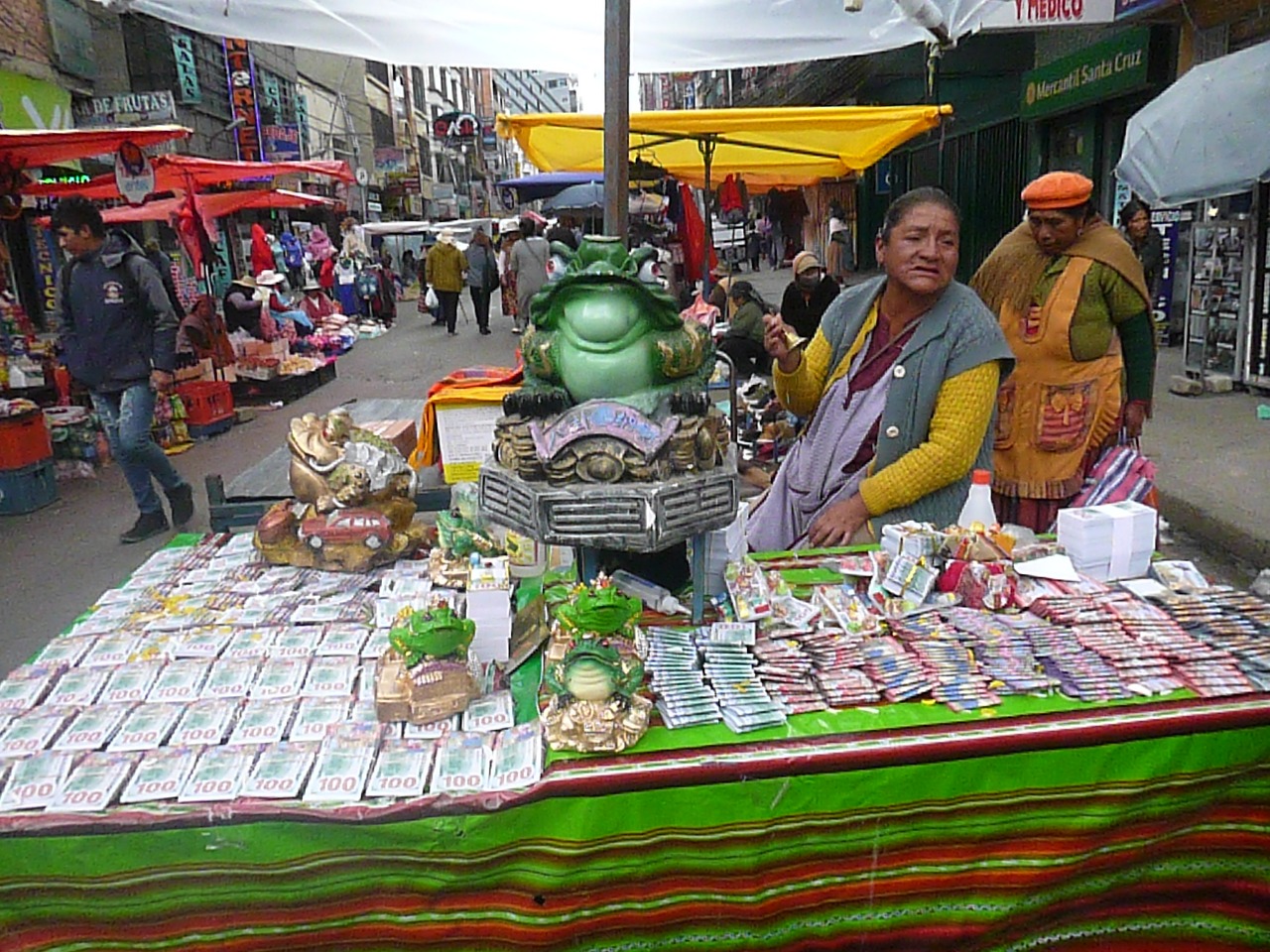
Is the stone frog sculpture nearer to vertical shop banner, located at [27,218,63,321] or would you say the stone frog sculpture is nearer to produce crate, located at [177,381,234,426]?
produce crate, located at [177,381,234,426]

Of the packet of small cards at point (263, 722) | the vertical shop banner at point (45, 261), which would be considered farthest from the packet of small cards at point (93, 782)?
the vertical shop banner at point (45, 261)

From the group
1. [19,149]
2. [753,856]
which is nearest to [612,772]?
[753,856]

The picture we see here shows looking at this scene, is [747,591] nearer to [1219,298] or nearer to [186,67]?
[1219,298]

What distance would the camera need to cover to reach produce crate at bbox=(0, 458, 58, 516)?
5.61 meters

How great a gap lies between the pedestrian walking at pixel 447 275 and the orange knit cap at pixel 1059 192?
473 inches

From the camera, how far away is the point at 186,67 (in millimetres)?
15031

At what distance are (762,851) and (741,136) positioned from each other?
5.56 metres

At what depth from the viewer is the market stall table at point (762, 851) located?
138 centimetres

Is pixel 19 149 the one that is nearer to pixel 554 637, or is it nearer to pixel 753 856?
pixel 554 637

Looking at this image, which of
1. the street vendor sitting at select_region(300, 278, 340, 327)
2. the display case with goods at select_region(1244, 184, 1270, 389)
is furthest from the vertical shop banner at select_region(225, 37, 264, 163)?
the display case with goods at select_region(1244, 184, 1270, 389)

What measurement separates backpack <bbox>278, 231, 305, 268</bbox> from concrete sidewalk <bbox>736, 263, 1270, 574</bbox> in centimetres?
1406

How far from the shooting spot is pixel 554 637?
170cm

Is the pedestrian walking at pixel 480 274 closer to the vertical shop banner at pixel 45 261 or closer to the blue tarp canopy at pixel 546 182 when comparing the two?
the blue tarp canopy at pixel 546 182

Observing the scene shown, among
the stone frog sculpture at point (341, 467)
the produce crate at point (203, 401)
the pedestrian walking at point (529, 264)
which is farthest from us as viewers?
the pedestrian walking at point (529, 264)
